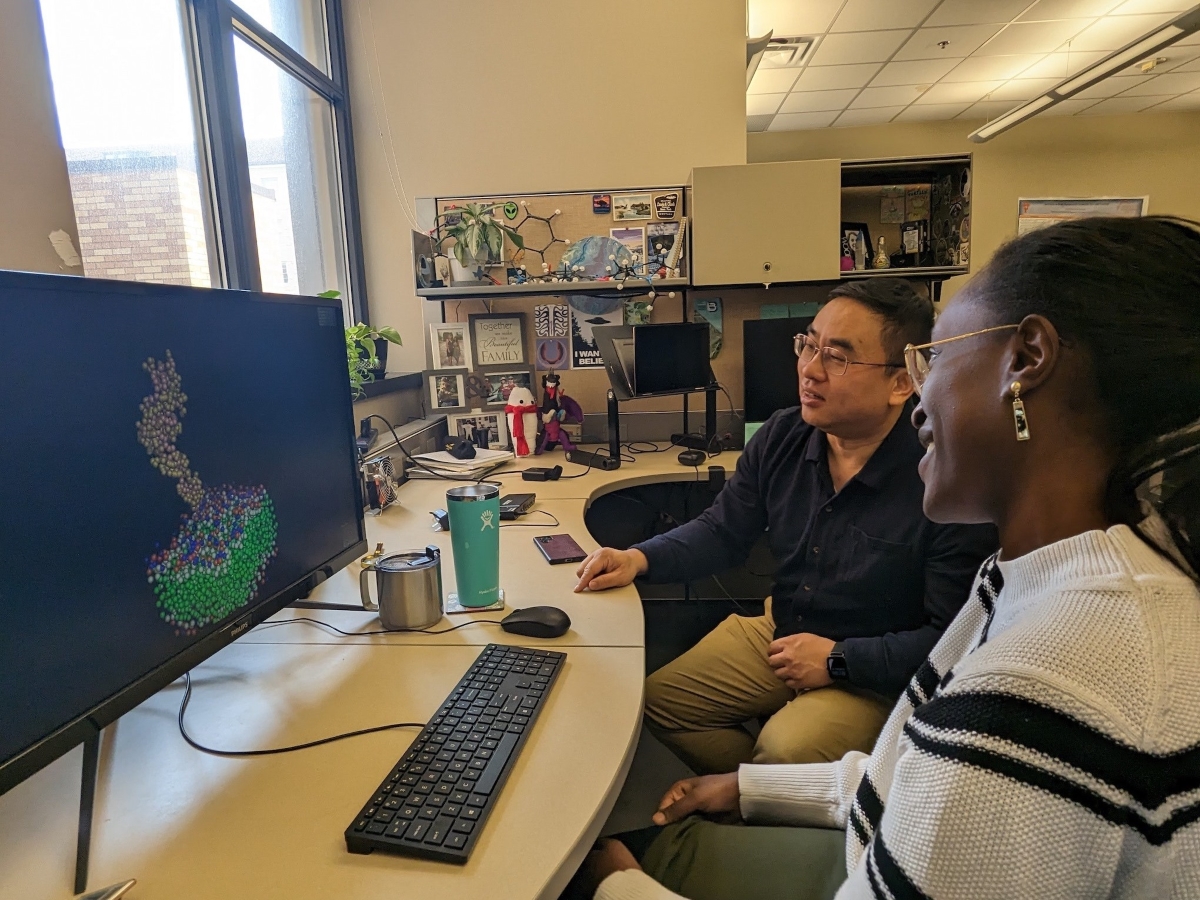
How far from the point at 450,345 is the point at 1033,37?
14.0ft

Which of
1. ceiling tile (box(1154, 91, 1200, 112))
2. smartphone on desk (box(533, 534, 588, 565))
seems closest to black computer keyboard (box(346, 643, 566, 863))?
smartphone on desk (box(533, 534, 588, 565))

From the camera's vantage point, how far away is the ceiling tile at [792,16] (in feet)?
11.7

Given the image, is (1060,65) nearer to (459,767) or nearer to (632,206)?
(632,206)

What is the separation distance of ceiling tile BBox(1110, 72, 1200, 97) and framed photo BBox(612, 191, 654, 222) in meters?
4.83

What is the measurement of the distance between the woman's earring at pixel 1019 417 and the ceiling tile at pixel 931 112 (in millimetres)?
6055

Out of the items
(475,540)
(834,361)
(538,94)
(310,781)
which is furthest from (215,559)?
(538,94)

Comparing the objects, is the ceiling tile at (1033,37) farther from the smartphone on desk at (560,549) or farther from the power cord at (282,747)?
the power cord at (282,747)

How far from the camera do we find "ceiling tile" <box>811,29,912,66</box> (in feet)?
13.1

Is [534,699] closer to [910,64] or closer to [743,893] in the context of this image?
[743,893]

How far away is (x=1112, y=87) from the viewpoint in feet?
16.5

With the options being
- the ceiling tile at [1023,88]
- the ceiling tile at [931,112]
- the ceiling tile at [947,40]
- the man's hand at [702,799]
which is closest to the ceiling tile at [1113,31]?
the ceiling tile at [1023,88]

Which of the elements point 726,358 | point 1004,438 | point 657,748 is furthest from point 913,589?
point 726,358

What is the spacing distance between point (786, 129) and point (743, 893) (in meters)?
6.46

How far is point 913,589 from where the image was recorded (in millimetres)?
1214
